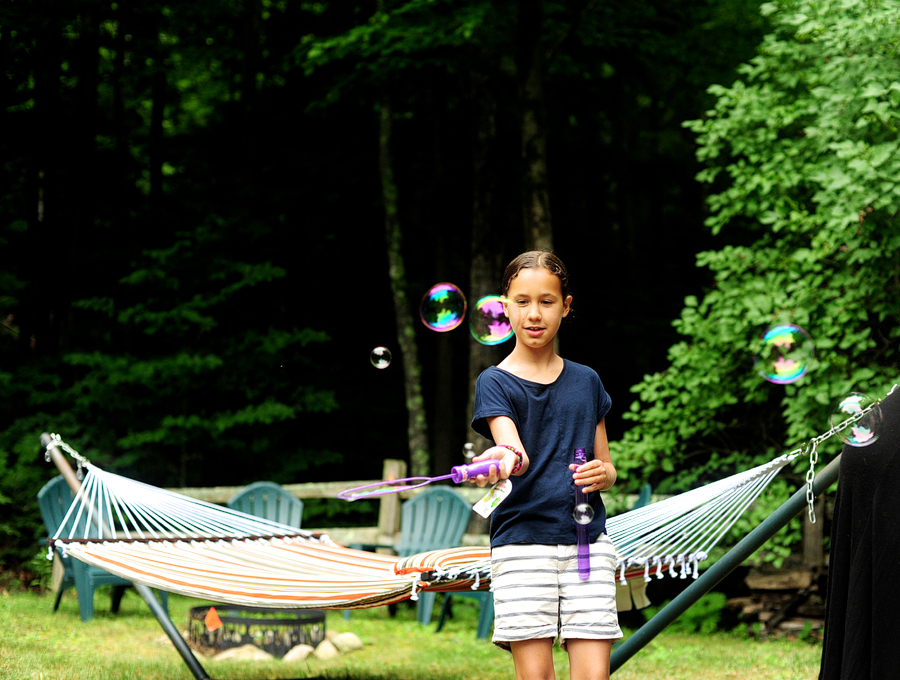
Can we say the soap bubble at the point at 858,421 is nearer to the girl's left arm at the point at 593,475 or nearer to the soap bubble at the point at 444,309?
the girl's left arm at the point at 593,475

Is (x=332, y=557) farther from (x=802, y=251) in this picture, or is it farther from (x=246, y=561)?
(x=802, y=251)

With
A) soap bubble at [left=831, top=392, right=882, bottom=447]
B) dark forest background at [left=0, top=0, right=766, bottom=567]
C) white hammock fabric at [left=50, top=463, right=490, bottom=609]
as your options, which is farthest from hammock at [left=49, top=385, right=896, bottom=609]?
dark forest background at [left=0, top=0, right=766, bottom=567]

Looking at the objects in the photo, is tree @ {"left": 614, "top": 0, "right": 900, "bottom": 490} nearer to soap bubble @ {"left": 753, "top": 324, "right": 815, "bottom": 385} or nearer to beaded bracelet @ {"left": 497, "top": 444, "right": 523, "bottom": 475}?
soap bubble @ {"left": 753, "top": 324, "right": 815, "bottom": 385}

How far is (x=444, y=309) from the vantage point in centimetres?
388

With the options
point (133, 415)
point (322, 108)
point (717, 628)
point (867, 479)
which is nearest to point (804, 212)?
point (717, 628)

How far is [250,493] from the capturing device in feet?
→ 22.0

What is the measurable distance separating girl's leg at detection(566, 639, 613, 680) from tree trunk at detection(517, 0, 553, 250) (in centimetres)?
552

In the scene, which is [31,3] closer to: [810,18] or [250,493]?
[250,493]

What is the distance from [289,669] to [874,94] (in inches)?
155

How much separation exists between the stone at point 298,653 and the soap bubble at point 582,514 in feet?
10.8

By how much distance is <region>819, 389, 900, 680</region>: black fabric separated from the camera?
7.22 feet

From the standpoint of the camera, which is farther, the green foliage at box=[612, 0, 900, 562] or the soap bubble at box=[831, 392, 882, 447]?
the green foliage at box=[612, 0, 900, 562]

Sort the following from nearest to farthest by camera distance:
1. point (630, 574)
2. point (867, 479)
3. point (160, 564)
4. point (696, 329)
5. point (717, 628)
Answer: point (867, 479)
point (630, 574)
point (160, 564)
point (696, 329)
point (717, 628)

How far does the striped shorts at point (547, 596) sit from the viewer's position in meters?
2.19
